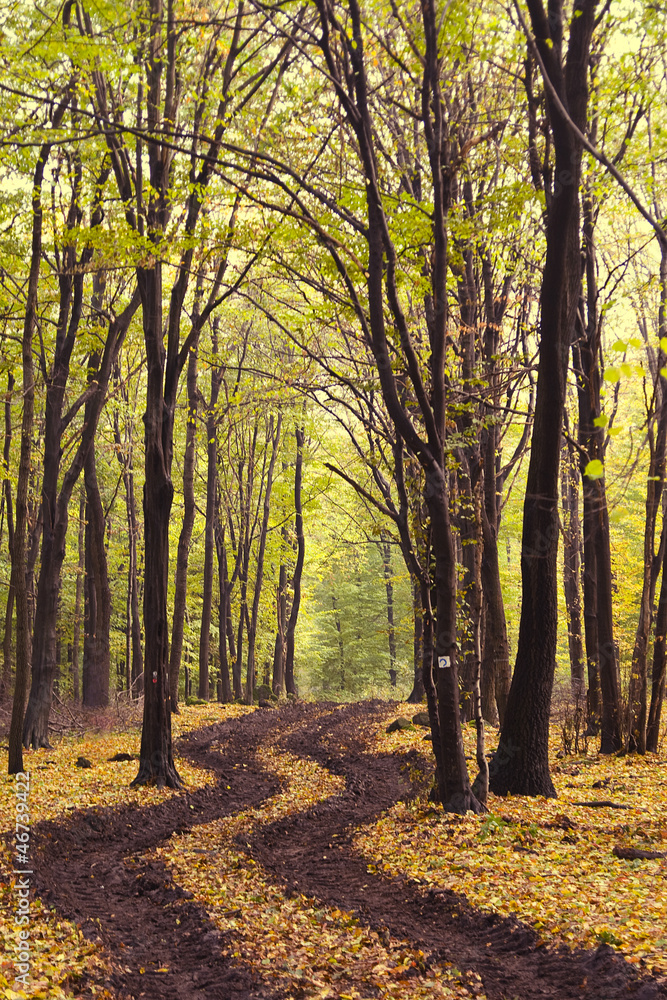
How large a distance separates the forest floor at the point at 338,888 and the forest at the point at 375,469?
4cm

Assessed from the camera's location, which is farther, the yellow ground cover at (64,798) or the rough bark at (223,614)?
the rough bark at (223,614)

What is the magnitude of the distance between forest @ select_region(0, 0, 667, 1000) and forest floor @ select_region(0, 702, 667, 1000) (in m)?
0.04

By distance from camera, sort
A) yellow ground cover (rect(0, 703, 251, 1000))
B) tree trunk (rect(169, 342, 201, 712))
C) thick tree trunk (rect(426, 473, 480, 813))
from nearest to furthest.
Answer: yellow ground cover (rect(0, 703, 251, 1000)), thick tree trunk (rect(426, 473, 480, 813)), tree trunk (rect(169, 342, 201, 712))

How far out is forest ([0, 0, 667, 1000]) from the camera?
5074 mm

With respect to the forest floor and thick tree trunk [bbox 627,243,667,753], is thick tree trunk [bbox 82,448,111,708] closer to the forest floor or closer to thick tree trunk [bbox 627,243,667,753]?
the forest floor

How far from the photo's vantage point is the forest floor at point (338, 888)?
174 inches

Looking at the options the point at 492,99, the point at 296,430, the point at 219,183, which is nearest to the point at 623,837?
the point at 492,99

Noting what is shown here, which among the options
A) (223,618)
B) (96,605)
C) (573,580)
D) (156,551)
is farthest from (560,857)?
(223,618)

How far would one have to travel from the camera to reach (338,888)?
249 inches

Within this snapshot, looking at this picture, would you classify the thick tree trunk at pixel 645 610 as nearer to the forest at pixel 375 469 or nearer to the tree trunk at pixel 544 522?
the forest at pixel 375 469

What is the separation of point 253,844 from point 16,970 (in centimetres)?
373

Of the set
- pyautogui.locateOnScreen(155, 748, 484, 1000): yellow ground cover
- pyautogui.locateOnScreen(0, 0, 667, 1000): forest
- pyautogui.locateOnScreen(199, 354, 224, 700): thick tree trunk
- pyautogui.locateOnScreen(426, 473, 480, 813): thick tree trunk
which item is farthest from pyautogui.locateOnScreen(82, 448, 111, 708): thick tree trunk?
pyautogui.locateOnScreen(426, 473, 480, 813): thick tree trunk

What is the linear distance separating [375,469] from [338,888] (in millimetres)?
5174

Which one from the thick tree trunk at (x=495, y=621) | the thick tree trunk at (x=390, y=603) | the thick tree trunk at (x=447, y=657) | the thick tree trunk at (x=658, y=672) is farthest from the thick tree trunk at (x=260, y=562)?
the thick tree trunk at (x=447, y=657)
